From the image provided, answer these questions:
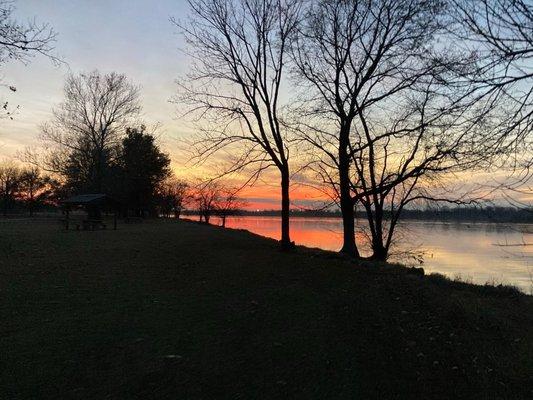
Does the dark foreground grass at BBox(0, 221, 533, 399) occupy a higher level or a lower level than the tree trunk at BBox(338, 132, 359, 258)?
lower

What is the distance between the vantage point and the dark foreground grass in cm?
518

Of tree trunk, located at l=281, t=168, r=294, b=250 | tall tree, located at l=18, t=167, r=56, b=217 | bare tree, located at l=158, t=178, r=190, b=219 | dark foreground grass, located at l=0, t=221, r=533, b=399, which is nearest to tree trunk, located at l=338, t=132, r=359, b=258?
tree trunk, located at l=281, t=168, r=294, b=250

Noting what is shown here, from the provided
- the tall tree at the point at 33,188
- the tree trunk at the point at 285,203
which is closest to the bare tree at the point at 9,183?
the tall tree at the point at 33,188

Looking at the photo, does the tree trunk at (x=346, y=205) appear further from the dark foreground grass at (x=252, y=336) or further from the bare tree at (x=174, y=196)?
the bare tree at (x=174, y=196)

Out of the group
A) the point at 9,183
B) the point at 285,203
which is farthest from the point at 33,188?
the point at 285,203

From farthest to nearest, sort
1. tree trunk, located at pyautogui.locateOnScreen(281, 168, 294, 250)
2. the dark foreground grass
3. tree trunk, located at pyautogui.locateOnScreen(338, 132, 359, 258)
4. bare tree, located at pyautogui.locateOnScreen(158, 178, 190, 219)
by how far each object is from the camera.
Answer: bare tree, located at pyautogui.locateOnScreen(158, 178, 190, 219)
tree trunk, located at pyautogui.locateOnScreen(338, 132, 359, 258)
tree trunk, located at pyautogui.locateOnScreen(281, 168, 294, 250)
the dark foreground grass

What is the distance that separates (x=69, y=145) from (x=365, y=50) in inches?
1652

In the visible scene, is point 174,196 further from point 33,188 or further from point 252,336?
point 252,336

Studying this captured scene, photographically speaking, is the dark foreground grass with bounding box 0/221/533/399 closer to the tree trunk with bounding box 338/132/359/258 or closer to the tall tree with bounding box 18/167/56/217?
the tree trunk with bounding box 338/132/359/258

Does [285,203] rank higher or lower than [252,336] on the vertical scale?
higher

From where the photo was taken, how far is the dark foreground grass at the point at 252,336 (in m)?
5.18

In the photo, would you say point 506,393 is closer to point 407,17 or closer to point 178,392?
point 178,392

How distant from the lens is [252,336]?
664 centimetres

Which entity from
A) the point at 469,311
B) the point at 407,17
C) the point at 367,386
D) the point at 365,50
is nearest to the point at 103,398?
the point at 367,386
